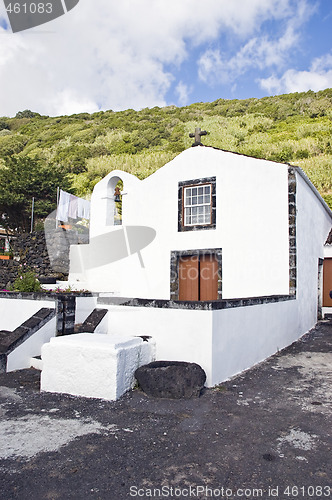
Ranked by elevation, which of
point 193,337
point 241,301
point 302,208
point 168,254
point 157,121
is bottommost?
point 193,337

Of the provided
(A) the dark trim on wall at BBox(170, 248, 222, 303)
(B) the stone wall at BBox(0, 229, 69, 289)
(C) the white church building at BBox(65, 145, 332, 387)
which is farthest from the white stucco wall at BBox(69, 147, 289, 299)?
(B) the stone wall at BBox(0, 229, 69, 289)

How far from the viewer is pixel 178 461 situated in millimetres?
3227

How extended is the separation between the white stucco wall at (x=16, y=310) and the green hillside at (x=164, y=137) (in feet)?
51.3

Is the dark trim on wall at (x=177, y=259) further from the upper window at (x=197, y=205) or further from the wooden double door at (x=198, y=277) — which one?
the upper window at (x=197, y=205)

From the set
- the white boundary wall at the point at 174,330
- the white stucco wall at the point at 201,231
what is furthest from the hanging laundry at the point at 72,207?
the white boundary wall at the point at 174,330

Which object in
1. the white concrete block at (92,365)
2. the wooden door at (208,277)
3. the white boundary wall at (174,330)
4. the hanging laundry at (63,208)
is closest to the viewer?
the white concrete block at (92,365)

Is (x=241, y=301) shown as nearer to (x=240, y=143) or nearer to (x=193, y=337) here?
(x=193, y=337)

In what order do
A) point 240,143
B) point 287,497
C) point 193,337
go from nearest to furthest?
point 287,497 → point 193,337 → point 240,143

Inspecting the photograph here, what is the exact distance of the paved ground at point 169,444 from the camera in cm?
282

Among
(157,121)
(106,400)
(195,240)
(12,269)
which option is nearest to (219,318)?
(106,400)

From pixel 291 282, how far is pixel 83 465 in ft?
26.2

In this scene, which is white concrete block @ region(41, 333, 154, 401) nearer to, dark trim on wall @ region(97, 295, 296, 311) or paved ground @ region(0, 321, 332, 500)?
paved ground @ region(0, 321, 332, 500)

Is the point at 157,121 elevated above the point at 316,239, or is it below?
above

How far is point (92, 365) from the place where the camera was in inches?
195
